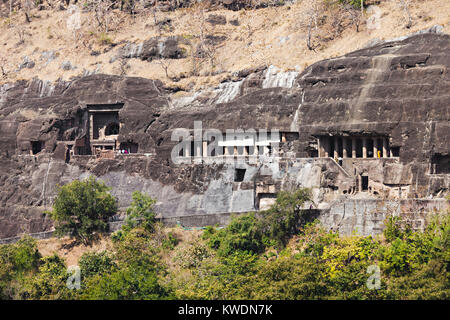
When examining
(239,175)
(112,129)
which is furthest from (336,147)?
(112,129)

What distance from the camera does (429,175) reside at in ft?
172

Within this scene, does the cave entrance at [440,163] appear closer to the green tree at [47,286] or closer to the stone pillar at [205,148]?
the stone pillar at [205,148]

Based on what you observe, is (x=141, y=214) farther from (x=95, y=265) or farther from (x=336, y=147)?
(x=336, y=147)

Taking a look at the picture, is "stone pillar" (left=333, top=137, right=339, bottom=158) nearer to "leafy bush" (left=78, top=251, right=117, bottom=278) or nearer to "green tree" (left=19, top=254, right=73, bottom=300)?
"leafy bush" (left=78, top=251, right=117, bottom=278)

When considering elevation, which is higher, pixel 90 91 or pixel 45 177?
pixel 90 91

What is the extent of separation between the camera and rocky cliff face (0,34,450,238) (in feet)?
178

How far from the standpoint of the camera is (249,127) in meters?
62.7

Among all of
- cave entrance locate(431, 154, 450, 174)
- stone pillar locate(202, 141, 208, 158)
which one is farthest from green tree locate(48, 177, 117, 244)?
cave entrance locate(431, 154, 450, 174)

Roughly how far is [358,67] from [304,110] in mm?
5092

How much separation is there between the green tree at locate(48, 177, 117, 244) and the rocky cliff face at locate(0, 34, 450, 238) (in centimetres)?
324

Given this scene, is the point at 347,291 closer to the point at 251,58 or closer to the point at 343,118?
the point at 343,118

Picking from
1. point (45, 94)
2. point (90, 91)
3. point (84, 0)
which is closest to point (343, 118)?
point (90, 91)

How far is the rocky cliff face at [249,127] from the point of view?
5419 cm

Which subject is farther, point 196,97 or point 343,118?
point 196,97
